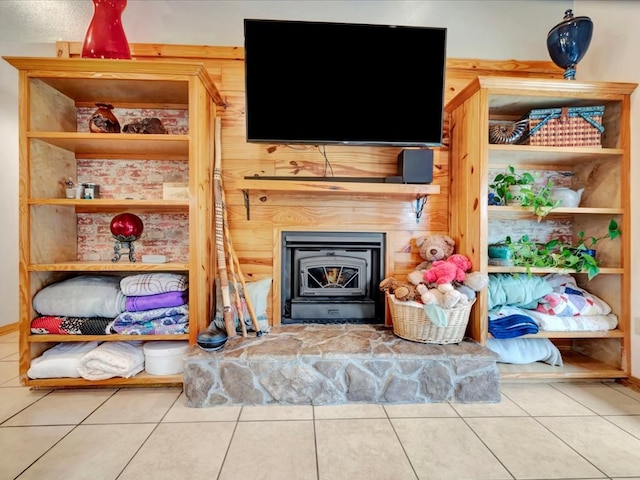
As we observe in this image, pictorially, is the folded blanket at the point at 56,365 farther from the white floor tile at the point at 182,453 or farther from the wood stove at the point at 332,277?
the wood stove at the point at 332,277

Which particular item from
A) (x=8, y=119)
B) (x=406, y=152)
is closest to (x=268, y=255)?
(x=406, y=152)

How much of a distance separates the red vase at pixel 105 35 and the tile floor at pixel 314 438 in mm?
1897

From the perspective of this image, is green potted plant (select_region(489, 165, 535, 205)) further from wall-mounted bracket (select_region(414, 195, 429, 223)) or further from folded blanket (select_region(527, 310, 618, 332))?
folded blanket (select_region(527, 310, 618, 332))

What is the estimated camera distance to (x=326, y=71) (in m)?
1.81

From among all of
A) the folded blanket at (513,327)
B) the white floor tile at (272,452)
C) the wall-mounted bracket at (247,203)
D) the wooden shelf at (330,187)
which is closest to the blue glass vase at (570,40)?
the wooden shelf at (330,187)

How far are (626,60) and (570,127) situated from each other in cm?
52

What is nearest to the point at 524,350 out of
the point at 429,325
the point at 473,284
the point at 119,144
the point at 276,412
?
the point at 473,284

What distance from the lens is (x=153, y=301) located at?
1.78 m

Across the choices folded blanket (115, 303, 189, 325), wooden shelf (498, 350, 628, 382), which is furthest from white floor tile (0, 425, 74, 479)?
wooden shelf (498, 350, 628, 382)

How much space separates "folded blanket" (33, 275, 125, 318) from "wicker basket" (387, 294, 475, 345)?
1593mm

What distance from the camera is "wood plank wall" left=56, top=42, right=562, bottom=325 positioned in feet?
7.00

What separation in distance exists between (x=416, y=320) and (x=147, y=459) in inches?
53.7

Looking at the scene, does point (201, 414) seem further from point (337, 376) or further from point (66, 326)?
point (66, 326)

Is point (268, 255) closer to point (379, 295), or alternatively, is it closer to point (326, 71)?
point (379, 295)
